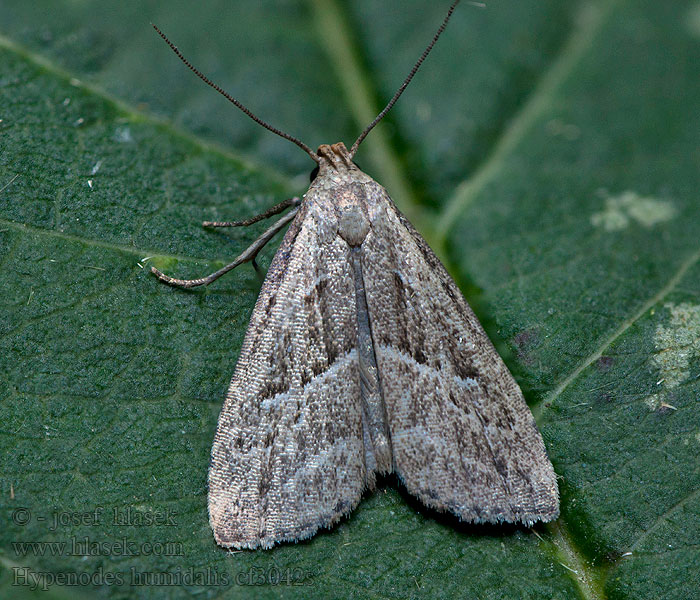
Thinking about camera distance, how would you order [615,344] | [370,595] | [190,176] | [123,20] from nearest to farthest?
[370,595]
[615,344]
[190,176]
[123,20]

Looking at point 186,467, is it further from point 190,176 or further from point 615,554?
point 615,554

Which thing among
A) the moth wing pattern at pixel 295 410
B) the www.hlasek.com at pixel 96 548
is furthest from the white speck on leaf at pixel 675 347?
the www.hlasek.com at pixel 96 548

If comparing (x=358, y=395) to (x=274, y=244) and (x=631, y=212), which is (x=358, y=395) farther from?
(x=631, y=212)

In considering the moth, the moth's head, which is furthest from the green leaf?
the moth's head

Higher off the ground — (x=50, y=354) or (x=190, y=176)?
(x=190, y=176)

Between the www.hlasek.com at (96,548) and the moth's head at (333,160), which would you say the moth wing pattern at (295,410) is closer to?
the www.hlasek.com at (96,548)

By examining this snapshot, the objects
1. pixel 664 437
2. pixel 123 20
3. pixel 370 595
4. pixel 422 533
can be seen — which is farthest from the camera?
pixel 123 20

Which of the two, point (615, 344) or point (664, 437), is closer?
point (664, 437)

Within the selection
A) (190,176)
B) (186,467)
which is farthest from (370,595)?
(190,176)
